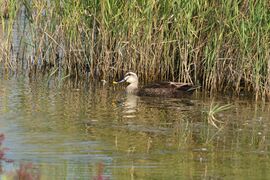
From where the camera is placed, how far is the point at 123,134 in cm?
841

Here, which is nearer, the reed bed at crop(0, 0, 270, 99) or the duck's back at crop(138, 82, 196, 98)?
the reed bed at crop(0, 0, 270, 99)

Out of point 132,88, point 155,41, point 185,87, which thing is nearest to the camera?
point 185,87

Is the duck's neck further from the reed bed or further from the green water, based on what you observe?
the reed bed

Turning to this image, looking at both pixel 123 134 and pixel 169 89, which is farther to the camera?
pixel 169 89

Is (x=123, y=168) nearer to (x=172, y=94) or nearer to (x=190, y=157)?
(x=190, y=157)

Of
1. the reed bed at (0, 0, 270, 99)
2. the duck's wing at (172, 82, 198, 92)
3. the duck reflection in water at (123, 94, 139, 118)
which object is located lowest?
the duck reflection in water at (123, 94, 139, 118)

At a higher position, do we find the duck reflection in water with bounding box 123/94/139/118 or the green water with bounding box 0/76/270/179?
the green water with bounding box 0/76/270/179

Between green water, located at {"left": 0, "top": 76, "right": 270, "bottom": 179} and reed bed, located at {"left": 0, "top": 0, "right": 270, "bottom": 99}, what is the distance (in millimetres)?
379

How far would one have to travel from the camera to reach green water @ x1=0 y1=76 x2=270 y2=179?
688 cm

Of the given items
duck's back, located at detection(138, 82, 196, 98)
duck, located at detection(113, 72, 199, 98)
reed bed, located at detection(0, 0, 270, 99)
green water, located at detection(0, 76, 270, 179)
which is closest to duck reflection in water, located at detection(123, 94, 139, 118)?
green water, located at detection(0, 76, 270, 179)

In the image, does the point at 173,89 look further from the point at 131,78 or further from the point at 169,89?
the point at 131,78

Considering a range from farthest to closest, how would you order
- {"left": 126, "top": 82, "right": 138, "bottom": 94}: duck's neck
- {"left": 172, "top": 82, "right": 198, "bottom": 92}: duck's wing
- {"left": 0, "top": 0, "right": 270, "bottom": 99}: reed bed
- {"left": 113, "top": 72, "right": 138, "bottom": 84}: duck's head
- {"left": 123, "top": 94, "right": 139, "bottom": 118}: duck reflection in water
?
{"left": 126, "top": 82, "right": 138, "bottom": 94}: duck's neck → {"left": 113, "top": 72, "right": 138, "bottom": 84}: duck's head → {"left": 172, "top": 82, "right": 198, "bottom": 92}: duck's wing → {"left": 0, "top": 0, "right": 270, "bottom": 99}: reed bed → {"left": 123, "top": 94, "right": 139, "bottom": 118}: duck reflection in water

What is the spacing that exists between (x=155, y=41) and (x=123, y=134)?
3.05 m

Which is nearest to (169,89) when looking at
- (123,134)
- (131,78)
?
(131,78)
